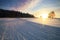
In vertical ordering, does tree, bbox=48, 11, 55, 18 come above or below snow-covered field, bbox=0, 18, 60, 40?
above

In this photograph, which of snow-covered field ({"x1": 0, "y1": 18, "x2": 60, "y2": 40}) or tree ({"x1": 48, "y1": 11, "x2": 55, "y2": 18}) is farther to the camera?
tree ({"x1": 48, "y1": 11, "x2": 55, "y2": 18})

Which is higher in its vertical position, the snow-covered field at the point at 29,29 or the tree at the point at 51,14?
the tree at the point at 51,14

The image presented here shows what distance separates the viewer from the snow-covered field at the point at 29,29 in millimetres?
1636

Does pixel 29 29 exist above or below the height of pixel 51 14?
below

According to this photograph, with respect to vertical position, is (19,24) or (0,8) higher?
(0,8)

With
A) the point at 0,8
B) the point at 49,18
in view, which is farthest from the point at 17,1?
the point at 49,18

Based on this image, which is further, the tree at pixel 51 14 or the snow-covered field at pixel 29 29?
the tree at pixel 51 14

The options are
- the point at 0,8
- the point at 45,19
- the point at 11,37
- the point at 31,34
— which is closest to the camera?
the point at 11,37

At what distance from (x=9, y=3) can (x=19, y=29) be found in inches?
17.0

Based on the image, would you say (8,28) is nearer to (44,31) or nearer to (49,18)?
(44,31)

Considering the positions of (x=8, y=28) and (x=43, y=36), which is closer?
(x=43, y=36)

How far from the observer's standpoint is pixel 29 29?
182 centimetres

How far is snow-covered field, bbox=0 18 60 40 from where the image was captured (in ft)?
5.37

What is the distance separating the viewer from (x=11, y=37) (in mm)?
1600
